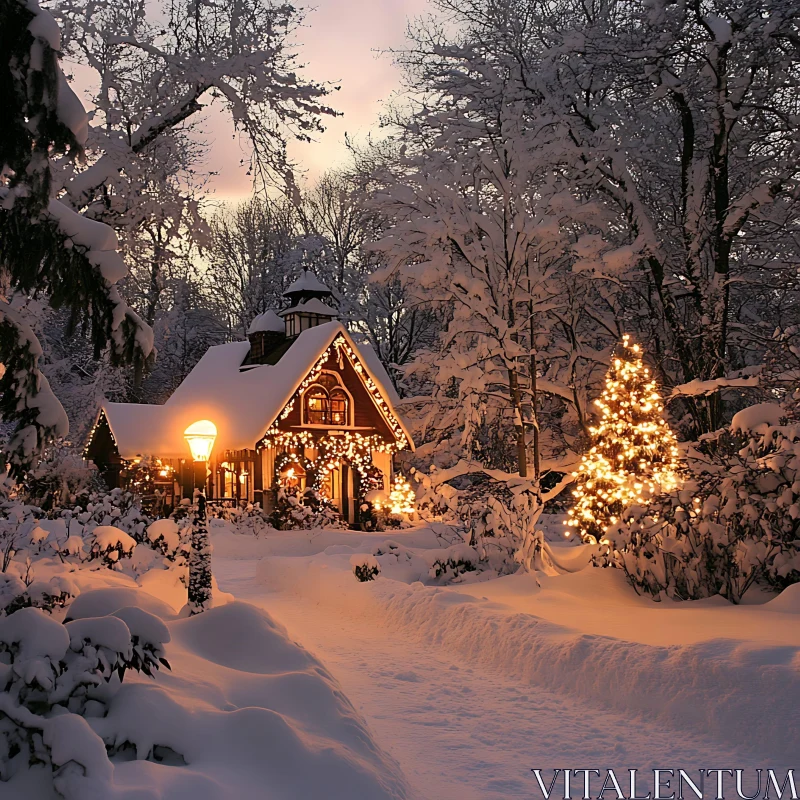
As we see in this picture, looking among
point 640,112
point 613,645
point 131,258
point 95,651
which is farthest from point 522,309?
point 95,651

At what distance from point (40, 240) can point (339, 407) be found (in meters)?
20.9

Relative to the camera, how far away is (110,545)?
10.9m

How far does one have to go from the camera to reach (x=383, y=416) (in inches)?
1003

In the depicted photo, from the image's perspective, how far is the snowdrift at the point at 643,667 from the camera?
5676 mm

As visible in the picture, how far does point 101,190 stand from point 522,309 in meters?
10.9

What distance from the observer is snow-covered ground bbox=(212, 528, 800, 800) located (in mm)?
5441

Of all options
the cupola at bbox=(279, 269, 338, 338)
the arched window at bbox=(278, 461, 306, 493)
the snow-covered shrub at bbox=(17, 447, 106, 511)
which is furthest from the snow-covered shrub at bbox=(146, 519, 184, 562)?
the cupola at bbox=(279, 269, 338, 338)

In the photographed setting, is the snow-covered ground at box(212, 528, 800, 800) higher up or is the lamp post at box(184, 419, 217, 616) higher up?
the lamp post at box(184, 419, 217, 616)

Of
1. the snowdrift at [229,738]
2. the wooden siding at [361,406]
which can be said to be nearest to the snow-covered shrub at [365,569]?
the snowdrift at [229,738]

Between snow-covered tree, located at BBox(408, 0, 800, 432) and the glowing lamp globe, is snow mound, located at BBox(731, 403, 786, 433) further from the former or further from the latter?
the glowing lamp globe

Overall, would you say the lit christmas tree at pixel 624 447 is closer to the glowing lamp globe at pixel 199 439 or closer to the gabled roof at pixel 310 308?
the glowing lamp globe at pixel 199 439

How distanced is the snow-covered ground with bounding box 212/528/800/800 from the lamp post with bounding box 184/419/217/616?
4.98 ft

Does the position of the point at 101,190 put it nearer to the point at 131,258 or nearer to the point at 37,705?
the point at 131,258

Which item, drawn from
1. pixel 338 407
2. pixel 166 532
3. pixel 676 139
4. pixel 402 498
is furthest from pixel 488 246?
pixel 166 532
